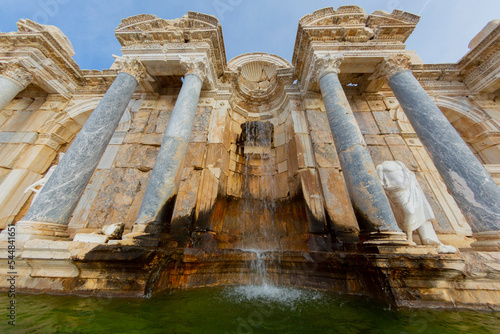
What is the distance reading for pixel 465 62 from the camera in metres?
7.08

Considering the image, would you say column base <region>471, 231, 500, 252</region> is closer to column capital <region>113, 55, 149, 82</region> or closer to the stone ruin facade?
the stone ruin facade

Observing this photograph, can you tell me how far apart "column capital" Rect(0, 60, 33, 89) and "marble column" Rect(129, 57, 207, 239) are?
574 centimetres

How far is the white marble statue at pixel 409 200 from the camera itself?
147 inches

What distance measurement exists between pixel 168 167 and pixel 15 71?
22.5 feet

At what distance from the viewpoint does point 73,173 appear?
13.7ft

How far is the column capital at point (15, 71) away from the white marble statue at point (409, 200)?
1137cm

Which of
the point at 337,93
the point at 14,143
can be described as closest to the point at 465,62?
the point at 337,93

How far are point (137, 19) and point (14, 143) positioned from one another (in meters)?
6.39

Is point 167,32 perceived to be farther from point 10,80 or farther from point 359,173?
point 359,173

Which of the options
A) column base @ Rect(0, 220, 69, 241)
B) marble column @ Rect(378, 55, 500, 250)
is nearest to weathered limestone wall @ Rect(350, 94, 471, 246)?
marble column @ Rect(378, 55, 500, 250)

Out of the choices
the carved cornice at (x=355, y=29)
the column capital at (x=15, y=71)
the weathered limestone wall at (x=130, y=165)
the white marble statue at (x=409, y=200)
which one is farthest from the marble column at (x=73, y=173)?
the white marble statue at (x=409, y=200)

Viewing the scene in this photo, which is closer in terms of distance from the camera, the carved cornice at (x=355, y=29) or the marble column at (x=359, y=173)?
the marble column at (x=359, y=173)

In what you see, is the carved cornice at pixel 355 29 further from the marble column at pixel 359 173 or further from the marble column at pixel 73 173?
the marble column at pixel 73 173

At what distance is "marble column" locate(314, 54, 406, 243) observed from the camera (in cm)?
359
